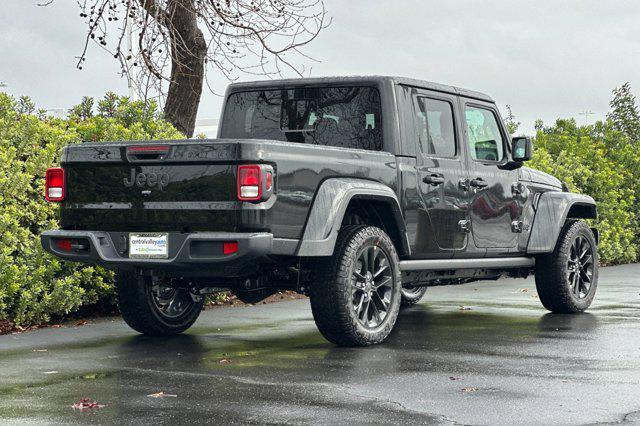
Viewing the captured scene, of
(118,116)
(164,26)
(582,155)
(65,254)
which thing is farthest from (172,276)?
(582,155)

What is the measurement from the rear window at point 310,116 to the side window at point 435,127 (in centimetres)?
50

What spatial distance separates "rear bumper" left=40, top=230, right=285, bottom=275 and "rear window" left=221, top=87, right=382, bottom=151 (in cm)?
181

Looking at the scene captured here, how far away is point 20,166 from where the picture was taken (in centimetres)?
1025

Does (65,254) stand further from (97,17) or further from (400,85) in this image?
(97,17)

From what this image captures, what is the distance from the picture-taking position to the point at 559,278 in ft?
36.7

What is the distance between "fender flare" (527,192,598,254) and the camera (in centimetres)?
1095

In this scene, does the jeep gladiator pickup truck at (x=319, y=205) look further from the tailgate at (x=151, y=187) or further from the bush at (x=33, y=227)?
the bush at (x=33, y=227)

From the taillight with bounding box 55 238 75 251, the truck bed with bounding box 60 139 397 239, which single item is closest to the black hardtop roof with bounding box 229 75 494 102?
the truck bed with bounding box 60 139 397 239

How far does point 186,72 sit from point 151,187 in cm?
870

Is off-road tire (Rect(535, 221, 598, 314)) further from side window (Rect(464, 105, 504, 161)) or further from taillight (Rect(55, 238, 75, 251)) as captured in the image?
taillight (Rect(55, 238, 75, 251))

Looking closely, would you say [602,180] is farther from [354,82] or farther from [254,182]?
[254,182]

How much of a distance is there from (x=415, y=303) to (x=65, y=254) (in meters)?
5.11

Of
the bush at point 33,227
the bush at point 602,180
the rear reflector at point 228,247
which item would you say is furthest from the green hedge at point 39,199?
the bush at point 602,180

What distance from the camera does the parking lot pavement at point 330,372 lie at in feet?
19.6
